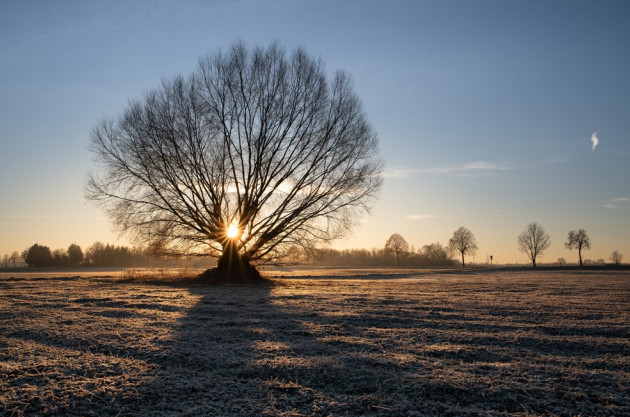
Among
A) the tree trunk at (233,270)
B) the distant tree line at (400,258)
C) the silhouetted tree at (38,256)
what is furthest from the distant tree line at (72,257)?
the tree trunk at (233,270)

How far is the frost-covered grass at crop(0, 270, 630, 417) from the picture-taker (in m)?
2.99

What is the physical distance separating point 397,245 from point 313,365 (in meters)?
79.5

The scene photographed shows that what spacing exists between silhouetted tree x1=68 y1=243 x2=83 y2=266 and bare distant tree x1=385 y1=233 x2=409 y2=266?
69.4 m

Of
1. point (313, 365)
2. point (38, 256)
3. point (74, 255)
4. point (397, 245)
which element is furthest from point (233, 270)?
point (38, 256)

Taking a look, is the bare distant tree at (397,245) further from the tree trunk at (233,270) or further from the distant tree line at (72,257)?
the tree trunk at (233,270)

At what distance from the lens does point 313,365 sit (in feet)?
12.7

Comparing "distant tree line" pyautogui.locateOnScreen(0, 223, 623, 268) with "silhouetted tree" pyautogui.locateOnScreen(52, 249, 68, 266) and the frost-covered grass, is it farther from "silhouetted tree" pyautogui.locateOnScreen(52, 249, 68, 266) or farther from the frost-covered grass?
the frost-covered grass

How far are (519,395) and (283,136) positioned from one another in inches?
667

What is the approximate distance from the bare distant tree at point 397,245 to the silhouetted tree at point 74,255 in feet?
228

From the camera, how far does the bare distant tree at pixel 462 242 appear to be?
248ft

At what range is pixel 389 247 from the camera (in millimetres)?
81438

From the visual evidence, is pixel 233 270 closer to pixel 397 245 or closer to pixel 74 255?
pixel 397 245

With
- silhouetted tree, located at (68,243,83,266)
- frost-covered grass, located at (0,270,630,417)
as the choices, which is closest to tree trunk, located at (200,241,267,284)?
frost-covered grass, located at (0,270,630,417)

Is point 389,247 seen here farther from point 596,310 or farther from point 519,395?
point 519,395
